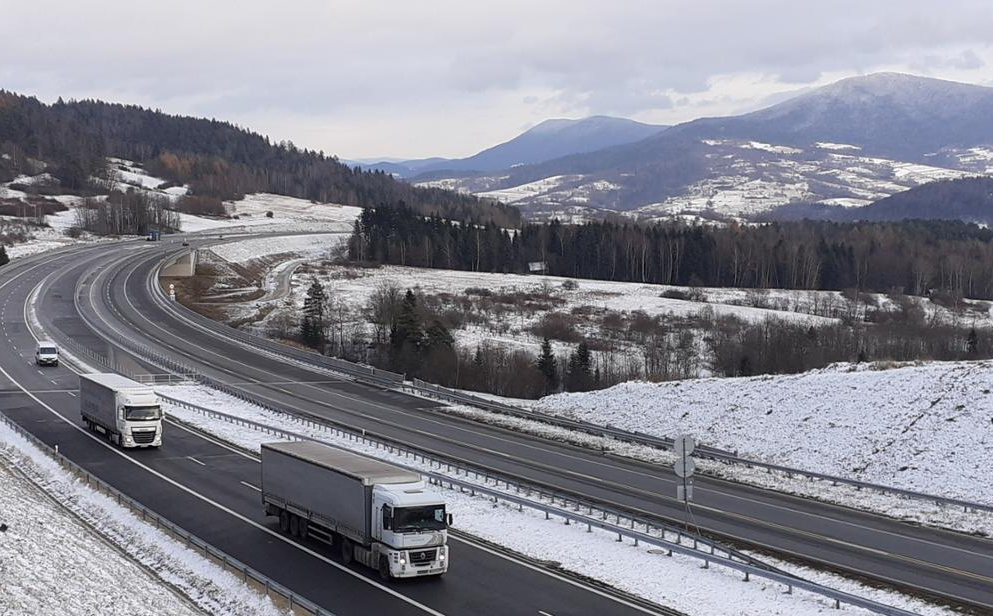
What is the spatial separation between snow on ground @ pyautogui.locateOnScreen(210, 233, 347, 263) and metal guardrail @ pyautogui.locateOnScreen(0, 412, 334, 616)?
10285 cm

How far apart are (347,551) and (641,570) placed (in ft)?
27.7

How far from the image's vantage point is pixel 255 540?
2870cm

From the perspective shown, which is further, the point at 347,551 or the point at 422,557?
the point at 347,551

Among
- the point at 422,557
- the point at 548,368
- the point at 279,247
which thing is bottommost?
the point at 548,368

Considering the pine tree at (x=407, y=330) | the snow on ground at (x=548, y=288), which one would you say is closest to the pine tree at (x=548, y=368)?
the pine tree at (x=407, y=330)

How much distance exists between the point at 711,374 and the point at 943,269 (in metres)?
79.7

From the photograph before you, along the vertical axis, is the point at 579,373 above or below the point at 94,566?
below

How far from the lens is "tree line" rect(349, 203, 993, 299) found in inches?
5906

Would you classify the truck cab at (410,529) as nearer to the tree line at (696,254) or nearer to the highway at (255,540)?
the highway at (255,540)

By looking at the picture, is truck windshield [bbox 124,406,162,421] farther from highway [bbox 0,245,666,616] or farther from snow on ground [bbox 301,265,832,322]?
snow on ground [bbox 301,265,832,322]

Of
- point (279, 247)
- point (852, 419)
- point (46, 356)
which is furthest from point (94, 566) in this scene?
point (279, 247)

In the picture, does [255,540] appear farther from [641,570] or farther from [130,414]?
[130,414]

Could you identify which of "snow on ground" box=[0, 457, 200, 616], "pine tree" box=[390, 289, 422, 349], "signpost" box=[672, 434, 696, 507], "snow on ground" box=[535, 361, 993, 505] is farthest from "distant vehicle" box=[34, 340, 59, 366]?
"signpost" box=[672, 434, 696, 507]

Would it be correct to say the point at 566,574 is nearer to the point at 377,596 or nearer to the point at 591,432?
the point at 377,596
